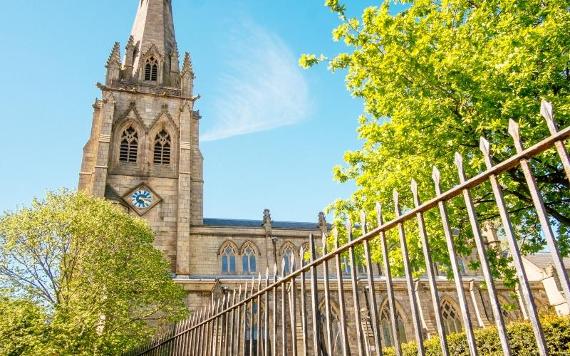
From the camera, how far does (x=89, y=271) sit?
655 inches

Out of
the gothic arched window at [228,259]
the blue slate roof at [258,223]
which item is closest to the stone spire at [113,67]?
the blue slate roof at [258,223]

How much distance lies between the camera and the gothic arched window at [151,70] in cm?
3584

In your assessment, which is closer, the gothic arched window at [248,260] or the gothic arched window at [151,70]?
the gothic arched window at [248,260]

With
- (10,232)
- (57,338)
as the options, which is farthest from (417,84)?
(10,232)

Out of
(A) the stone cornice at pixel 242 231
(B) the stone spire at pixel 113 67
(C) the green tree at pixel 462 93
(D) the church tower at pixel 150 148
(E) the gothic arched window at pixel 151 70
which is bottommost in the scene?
(C) the green tree at pixel 462 93

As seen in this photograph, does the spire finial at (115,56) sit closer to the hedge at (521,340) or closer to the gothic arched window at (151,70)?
the gothic arched window at (151,70)

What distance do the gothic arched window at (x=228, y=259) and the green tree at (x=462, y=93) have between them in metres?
17.6

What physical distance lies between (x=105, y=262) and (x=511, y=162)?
56.6ft

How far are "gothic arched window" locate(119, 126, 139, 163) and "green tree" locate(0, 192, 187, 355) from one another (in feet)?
35.9

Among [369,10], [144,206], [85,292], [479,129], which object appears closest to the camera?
[479,129]

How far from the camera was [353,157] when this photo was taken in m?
12.7

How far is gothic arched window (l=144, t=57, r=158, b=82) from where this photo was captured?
35844mm

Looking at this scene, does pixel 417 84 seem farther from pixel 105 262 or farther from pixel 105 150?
pixel 105 150

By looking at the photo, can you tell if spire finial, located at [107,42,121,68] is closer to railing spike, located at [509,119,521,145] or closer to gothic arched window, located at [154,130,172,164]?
gothic arched window, located at [154,130,172,164]
